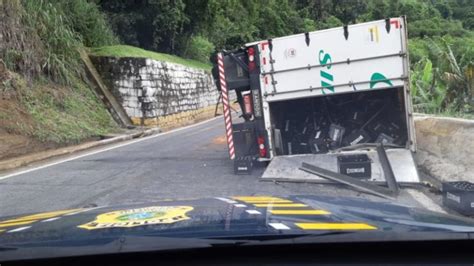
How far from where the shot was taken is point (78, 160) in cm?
1216

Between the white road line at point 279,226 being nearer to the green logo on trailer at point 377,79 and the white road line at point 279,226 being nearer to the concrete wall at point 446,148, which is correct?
the concrete wall at point 446,148

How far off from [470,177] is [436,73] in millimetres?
8197

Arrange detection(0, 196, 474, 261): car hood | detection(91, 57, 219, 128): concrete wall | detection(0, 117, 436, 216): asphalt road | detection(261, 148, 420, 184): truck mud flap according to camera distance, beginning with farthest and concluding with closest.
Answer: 1. detection(91, 57, 219, 128): concrete wall
2. detection(261, 148, 420, 184): truck mud flap
3. detection(0, 117, 436, 216): asphalt road
4. detection(0, 196, 474, 261): car hood

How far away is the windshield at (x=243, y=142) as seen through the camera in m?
3.08

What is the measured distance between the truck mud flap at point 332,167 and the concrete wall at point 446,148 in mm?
Answer: 450

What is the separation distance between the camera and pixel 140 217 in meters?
3.09

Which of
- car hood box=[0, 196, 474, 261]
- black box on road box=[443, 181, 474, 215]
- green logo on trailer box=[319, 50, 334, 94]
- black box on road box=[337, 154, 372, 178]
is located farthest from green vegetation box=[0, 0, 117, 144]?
car hood box=[0, 196, 474, 261]

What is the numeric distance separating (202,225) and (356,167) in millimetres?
5946

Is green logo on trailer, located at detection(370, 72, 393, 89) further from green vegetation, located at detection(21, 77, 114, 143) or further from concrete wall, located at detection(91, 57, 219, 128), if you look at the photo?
concrete wall, located at detection(91, 57, 219, 128)

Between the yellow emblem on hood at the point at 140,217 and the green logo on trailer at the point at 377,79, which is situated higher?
the green logo on trailer at the point at 377,79

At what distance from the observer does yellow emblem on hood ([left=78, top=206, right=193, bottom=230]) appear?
2891 mm

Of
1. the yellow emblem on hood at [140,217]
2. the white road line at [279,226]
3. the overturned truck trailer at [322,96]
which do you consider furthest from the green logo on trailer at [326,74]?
the white road line at [279,226]

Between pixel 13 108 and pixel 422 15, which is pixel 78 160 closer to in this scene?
pixel 13 108

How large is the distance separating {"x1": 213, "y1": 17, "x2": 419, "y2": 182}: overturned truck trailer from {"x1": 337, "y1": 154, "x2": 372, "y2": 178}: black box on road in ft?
0.21
